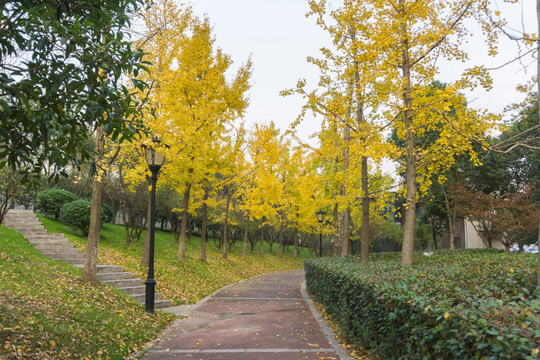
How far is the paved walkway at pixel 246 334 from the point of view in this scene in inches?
252

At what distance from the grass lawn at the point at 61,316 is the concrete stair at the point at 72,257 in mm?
806

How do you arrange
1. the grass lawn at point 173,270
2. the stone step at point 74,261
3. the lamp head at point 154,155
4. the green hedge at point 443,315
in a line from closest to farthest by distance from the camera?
the green hedge at point 443,315 < the lamp head at point 154,155 < the stone step at point 74,261 < the grass lawn at point 173,270

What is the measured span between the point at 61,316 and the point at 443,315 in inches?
225

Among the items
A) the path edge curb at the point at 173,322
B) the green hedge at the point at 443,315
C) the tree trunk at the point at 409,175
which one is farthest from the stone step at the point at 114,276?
the tree trunk at the point at 409,175

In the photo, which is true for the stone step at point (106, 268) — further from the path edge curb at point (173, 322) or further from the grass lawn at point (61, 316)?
the path edge curb at point (173, 322)

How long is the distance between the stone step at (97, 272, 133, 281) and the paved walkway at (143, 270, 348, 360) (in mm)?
1989

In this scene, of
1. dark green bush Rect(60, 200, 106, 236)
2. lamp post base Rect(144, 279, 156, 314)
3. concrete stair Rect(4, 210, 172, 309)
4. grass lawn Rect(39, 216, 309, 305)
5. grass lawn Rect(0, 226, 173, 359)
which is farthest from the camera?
dark green bush Rect(60, 200, 106, 236)

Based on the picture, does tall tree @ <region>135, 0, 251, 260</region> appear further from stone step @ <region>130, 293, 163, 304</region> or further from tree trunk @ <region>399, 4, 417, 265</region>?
tree trunk @ <region>399, 4, 417, 265</region>

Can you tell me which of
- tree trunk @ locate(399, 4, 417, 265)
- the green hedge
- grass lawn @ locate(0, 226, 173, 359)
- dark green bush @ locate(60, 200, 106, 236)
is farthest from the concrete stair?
tree trunk @ locate(399, 4, 417, 265)

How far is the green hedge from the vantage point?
275 cm

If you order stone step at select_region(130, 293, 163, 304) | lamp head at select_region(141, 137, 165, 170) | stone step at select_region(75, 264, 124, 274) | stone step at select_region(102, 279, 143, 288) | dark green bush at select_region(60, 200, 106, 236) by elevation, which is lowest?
stone step at select_region(130, 293, 163, 304)

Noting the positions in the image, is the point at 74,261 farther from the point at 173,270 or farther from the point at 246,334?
the point at 246,334

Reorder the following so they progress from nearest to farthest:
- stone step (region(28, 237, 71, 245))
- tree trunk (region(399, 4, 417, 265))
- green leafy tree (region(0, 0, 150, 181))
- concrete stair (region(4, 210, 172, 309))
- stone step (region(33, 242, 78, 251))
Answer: green leafy tree (region(0, 0, 150, 181)), tree trunk (region(399, 4, 417, 265)), concrete stair (region(4, 210, 172, 309)), stone step (region(33, 242, 78, 251)), stone step (region(28, 237, 71, 245))

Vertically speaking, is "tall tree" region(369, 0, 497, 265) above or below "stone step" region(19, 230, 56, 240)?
above
